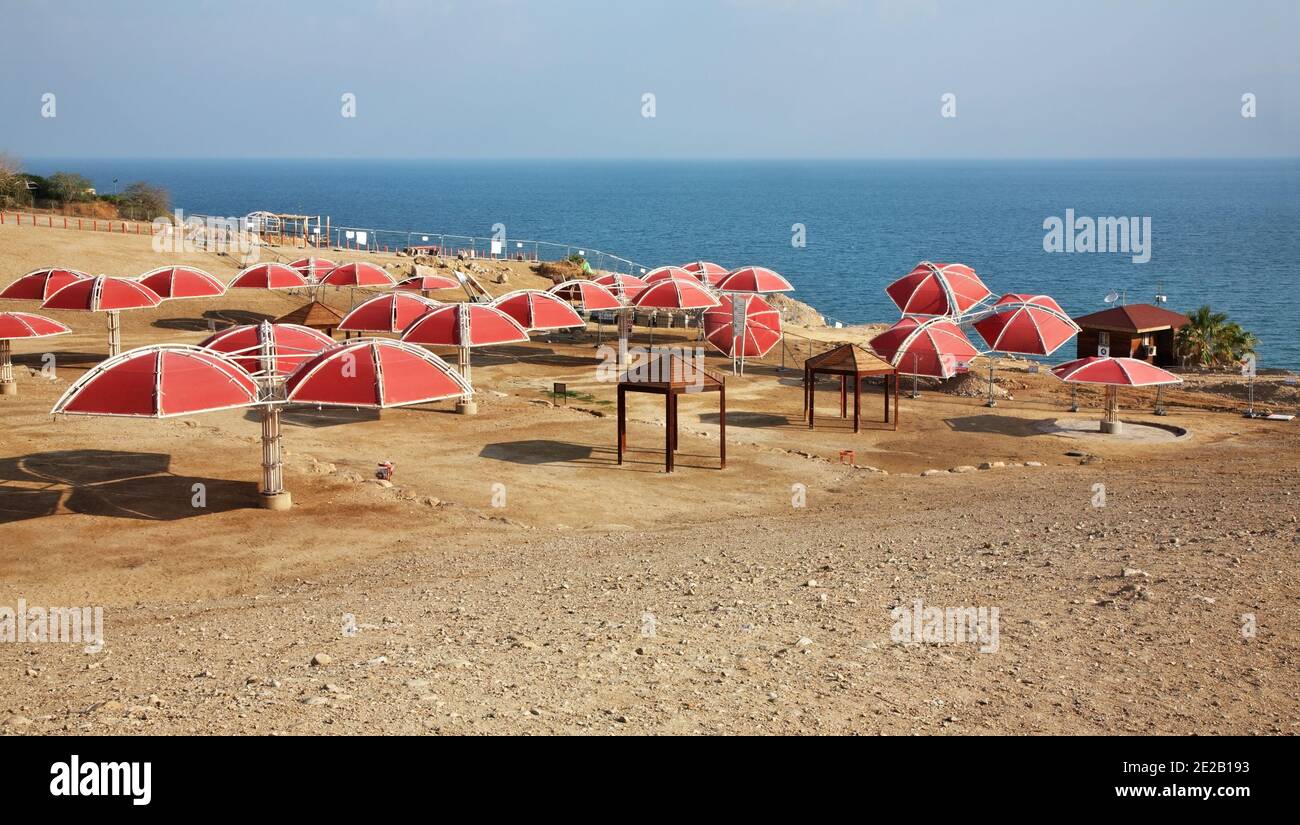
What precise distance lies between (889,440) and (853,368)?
2.20 metres

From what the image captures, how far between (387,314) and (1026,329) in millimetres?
19625

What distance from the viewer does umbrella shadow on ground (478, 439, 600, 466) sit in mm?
26562

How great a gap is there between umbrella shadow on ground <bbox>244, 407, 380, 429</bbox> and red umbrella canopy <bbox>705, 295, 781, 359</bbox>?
43.4 feet

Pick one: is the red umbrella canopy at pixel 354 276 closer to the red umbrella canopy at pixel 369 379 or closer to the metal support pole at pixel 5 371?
the metal support pole at pixel 5 371

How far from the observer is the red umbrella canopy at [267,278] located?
43.6 meters

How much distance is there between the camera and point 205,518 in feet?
69.8

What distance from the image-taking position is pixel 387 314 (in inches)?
1400

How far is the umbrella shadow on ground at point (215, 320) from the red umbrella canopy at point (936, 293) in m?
23.0

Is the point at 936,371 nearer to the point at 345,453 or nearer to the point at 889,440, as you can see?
the point at 889,440

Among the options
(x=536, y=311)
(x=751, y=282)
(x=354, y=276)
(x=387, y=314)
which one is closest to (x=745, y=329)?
(x=536, y=311)

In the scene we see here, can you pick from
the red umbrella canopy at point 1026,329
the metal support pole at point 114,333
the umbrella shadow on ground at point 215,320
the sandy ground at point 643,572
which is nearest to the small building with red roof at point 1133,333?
the red umbrella canopy at point 1026,329

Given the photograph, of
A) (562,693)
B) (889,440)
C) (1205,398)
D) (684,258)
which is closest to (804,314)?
(1205,398)

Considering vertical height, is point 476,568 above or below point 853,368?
below
